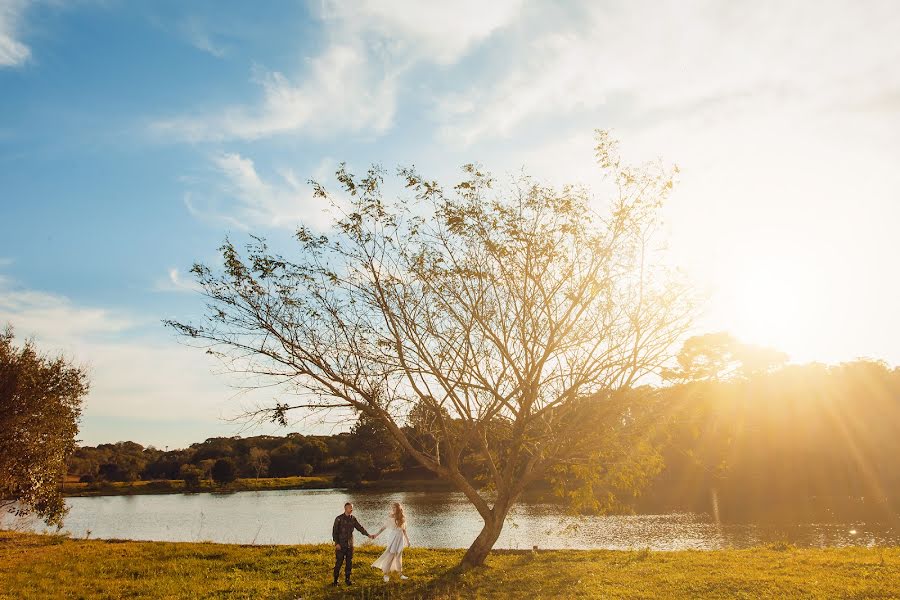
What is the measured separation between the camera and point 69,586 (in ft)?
48.1

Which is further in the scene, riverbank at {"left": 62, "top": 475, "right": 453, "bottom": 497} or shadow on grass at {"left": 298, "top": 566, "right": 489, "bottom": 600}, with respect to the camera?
riverbank at {"left": 62, "top": 475, "right": 453, "bottom": 497}

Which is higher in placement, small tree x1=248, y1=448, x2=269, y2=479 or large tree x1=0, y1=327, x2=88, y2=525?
large tree x1=0, y1=327, x2=88, y2=525

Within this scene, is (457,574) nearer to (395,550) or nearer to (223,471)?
(395,550)

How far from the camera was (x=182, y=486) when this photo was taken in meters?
83.8

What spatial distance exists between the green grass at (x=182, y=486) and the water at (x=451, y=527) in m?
22.6

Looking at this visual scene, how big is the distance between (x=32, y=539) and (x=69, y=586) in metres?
12.5

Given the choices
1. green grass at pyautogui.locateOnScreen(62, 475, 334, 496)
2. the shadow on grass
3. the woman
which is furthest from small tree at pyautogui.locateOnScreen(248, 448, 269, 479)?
the shadow on grass

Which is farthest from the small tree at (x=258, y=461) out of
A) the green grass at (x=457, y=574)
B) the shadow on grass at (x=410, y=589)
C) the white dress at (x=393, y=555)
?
the shadow on grass at (x=410, y=589)

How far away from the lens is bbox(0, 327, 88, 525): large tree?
2128cm

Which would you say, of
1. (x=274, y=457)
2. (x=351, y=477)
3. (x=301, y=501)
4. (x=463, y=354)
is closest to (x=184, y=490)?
(x=274, y=457)

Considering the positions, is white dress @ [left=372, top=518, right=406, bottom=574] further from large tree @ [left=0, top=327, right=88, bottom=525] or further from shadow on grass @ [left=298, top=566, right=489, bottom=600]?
large tree @ [left=0, top=327, right=88, bottom=525]

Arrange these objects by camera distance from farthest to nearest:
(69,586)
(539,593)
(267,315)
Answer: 1. (267,315)
2. (69,586)
3. (539,593)

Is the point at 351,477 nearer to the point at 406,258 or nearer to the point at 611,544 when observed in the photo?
the point at 611,544

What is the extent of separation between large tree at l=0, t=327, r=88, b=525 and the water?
6.61 metres
